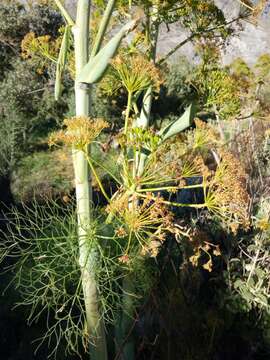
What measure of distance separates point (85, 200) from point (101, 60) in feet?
1.29

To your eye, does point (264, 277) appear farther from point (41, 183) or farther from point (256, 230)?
point (41, 183)

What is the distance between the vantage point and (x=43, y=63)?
5.28 feet

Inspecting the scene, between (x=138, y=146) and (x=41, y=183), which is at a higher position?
(x=138, y=146)

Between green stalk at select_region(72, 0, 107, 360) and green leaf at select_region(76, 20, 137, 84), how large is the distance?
0.05 meters

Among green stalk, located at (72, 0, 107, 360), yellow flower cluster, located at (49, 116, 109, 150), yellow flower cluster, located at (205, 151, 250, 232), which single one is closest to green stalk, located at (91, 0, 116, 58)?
green stalk, located at (72, 0, 107, 360)

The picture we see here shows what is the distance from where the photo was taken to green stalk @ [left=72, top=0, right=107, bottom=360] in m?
1.08

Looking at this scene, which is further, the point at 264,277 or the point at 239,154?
the point at 239,154

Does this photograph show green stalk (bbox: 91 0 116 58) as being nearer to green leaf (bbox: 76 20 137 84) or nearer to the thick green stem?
green leaf (bbox: 76 20 137 84)

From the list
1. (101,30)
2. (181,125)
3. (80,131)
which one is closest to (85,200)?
(80,131)

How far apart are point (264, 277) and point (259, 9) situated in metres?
1.49

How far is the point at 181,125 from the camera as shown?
1227 millimetres

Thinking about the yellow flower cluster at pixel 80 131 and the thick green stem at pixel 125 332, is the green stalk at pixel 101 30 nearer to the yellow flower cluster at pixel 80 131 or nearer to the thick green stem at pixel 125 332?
the yellow flower cluster at pixel 80 131

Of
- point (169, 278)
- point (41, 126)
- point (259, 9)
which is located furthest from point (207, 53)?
point (41, 126)

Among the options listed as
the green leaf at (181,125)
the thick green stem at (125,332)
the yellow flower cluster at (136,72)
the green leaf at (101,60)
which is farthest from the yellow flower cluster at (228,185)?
the thick green stem at (125,332)
